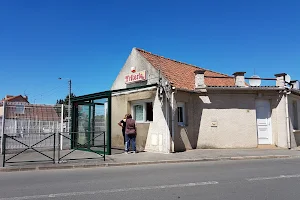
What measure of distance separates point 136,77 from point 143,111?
1936 millimetres

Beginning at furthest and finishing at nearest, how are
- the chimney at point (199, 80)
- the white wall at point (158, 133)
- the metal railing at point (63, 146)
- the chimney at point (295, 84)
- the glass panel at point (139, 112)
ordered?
the chimney at point (295, 84) < the glass panel at point (139, 112) < the chimney at point (199, 80) < the white wall at point (158, 133) < the metal railing at point (63, 146)

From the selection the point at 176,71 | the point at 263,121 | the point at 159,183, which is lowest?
the point at 159,183

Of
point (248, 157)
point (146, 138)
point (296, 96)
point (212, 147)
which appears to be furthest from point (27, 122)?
point (296, 96)

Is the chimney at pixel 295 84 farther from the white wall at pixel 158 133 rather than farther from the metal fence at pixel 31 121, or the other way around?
the metal fence at pixel 31 121

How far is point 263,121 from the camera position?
50.4 feet

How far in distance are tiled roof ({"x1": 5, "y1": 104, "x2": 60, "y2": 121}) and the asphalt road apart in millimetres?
5661

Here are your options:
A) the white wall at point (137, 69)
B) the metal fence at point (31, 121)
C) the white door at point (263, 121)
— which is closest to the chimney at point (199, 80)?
the white wall at point (137, 69)

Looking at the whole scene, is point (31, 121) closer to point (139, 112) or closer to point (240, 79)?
point (139, 112)

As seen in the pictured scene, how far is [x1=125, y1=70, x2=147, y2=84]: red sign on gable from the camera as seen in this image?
14.8m

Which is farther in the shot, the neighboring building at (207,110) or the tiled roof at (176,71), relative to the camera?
the tiled roof at (176,71)

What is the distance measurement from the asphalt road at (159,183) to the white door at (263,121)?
224 inches

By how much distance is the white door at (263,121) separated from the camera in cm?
1525

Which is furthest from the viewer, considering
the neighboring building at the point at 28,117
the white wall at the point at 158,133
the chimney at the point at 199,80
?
the chimney at the point at 199,80

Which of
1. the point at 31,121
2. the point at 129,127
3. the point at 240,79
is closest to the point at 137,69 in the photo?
the point at 129,127
